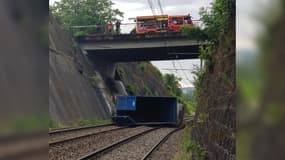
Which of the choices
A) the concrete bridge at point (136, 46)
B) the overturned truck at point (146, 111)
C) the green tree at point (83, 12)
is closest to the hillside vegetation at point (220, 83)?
the overturned truck at point (146, 111)

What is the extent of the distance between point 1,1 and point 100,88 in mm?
33480

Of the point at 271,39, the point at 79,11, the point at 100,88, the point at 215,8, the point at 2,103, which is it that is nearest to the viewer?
the point at 271,39

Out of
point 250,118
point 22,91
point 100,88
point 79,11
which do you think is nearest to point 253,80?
point 250,118

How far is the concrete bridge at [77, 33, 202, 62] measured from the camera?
32.5 metres

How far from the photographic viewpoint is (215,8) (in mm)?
10789

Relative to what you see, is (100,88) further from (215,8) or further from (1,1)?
(1,1)

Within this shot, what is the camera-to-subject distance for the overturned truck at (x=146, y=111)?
87.5 ft

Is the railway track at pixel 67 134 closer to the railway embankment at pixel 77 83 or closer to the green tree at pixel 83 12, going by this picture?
the railway embankment at pixel 77 83

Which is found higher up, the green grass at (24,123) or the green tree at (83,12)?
the green tree at (83,12)

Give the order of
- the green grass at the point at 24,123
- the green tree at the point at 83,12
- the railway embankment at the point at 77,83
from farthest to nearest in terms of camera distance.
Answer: the green tree at the point at 83,12
the railway embankment at the point at 77,83
the green grass at the point at 24,123

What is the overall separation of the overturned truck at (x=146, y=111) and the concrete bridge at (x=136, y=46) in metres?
4.88

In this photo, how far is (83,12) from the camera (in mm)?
46812

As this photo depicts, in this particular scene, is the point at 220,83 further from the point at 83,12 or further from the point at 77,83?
the point at 83,12

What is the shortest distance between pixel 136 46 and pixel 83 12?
15.8 m
